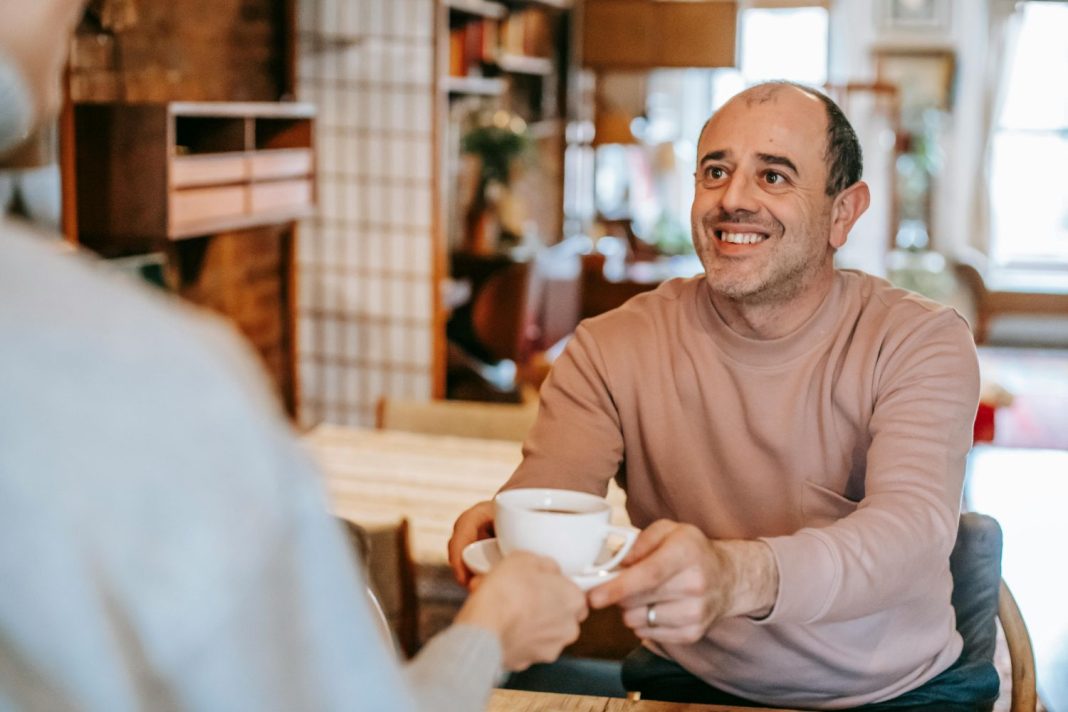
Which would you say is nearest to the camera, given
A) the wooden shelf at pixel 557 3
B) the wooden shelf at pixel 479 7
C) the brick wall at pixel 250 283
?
the brick wall at pixel 250 283

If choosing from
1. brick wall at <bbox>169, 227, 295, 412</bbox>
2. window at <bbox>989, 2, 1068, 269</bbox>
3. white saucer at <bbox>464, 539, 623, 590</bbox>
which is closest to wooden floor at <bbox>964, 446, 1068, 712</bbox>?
white saucer at <bbox>464, 539, 623, 590</bbox>

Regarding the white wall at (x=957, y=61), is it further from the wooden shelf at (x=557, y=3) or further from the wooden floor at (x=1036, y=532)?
the wooden floor at (x=1036, y=532)

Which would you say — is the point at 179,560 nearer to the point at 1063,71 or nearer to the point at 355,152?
the point at 355,152

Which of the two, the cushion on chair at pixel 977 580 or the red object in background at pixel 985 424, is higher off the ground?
the cushion on chair at pixel 977 580

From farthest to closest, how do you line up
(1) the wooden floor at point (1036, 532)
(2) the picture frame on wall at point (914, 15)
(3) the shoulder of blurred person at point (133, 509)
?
1. (2) the picture frame on wall at point (914, 15)
2. (1) the wooden floor at point (1036, 532)
3. (3) the shoulder of blurred person at point (133, 509)

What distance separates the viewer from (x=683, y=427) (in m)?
1.73

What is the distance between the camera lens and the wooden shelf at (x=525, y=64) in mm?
5921

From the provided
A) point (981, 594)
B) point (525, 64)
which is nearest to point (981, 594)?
point (981, 594)

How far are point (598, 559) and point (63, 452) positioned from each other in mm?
723

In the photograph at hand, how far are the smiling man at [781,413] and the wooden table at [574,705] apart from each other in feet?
0.63

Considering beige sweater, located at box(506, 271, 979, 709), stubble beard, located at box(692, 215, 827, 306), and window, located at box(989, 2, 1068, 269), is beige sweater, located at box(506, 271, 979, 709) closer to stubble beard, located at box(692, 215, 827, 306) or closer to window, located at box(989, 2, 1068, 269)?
stubble beard, located at box(692, 215, 827, 306)

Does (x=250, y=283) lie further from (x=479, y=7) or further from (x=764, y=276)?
(x=764, y=276)

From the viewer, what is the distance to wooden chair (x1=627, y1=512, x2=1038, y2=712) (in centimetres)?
173

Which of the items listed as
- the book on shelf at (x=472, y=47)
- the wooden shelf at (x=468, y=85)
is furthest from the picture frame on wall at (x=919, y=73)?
the wooden shelf at (x=468, y=85)
